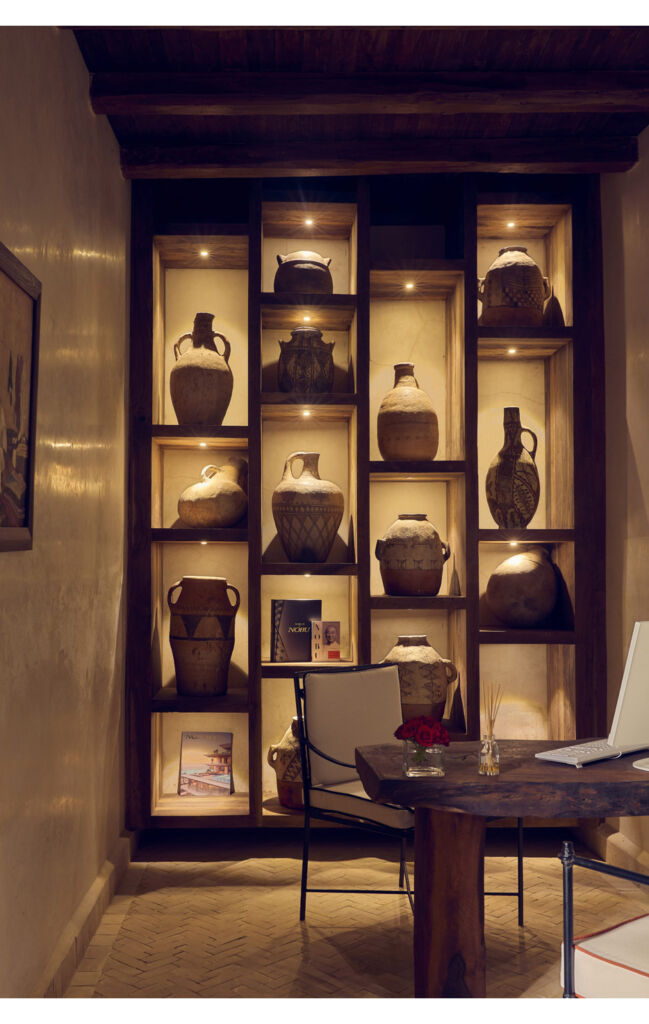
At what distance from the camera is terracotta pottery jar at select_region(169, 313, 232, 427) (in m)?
4.06

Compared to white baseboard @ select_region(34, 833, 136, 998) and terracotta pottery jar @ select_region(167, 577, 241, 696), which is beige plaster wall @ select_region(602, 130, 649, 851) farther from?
white baseboard @ select_region(34, 833, 136, 998)

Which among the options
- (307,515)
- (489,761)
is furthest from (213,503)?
(489,761)

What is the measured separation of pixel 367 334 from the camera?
407cm

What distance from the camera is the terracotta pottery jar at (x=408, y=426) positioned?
408 centimetres

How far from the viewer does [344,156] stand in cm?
388

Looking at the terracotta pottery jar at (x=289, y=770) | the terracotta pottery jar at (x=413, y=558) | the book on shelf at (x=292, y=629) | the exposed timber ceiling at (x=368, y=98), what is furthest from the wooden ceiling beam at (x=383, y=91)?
the terracotta pottery jar at (x=289, y=770)

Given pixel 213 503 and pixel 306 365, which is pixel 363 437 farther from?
pixel 213 503

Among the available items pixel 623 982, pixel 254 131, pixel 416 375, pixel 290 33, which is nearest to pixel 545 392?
pixel 416 375

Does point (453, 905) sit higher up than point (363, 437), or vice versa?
point (363, 437)

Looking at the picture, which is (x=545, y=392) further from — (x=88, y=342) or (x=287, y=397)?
(x=88, y=342)

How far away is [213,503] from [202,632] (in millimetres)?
571

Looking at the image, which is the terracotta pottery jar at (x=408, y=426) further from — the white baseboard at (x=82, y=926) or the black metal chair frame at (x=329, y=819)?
the white baseboard at (x=82, y=926)

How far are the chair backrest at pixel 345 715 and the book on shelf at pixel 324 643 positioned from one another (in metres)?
0.60

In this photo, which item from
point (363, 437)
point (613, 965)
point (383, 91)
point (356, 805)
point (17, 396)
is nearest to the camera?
point (613, 965)
